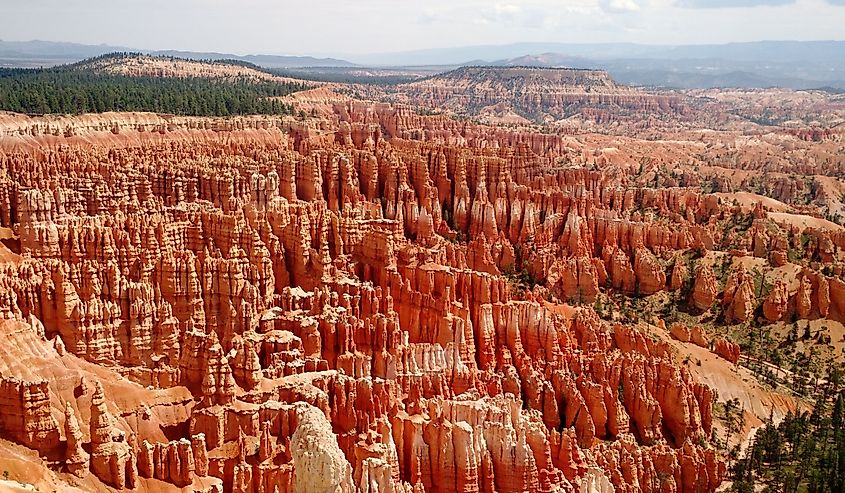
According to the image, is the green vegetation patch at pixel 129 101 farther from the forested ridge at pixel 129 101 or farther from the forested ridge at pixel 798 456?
the forested ridge at pixel 798 456

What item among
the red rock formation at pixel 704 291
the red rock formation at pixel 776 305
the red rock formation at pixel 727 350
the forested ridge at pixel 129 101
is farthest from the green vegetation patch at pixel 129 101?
the red rock formation at pixel 727 350

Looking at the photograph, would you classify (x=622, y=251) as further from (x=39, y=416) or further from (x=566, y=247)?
(x=39, y=416)

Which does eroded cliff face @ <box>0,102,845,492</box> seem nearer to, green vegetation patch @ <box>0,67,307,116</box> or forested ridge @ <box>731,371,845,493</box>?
forested ridge @ <box>731,371,845,493</box>

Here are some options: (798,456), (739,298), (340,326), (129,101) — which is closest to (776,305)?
(739,298)

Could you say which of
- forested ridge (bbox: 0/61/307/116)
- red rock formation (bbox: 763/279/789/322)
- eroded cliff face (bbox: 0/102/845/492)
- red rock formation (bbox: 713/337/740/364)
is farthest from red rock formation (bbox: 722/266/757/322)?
forested ridge (bbox: 0/61/307/116)

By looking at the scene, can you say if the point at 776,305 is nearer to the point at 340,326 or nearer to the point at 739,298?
the point at 739,298

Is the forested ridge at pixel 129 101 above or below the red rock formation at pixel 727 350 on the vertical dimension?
above

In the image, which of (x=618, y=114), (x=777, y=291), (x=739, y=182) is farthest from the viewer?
(x=618, y=114)

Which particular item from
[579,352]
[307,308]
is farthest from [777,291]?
[307,308]

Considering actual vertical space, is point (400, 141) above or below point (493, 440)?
above
